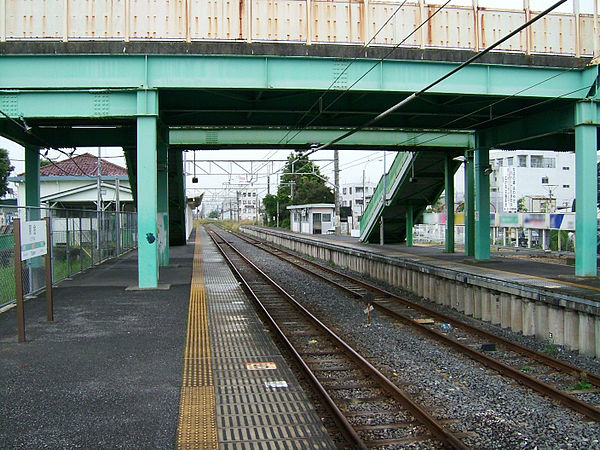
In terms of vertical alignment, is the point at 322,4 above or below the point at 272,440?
above

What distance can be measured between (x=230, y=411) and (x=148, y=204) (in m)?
8.92

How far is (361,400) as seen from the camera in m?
5.79

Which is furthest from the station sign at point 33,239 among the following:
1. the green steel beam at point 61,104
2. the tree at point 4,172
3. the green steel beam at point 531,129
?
the tree at point 4,172

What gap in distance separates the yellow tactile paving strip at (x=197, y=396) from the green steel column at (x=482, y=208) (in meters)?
12.6

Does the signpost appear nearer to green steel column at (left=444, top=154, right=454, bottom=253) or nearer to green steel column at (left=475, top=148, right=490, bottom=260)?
green steel column at (left=475, top=148, right=490, bottom=260)

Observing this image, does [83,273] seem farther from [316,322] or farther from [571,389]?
[571,389]

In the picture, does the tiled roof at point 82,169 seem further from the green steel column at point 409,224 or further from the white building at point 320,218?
the green steel column at point 409,224

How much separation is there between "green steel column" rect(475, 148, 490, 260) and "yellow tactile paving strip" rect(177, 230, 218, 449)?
41.2 feet

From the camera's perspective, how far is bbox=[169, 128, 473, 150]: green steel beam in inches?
822

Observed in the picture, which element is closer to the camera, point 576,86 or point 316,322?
point 316,322

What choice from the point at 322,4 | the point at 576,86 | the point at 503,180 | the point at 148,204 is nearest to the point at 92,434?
the point at 148,204

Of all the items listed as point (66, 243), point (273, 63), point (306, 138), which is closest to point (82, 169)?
point (306, 138)

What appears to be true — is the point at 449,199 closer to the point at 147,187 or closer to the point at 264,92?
the point at 264,92

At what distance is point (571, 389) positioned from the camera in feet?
20.5
